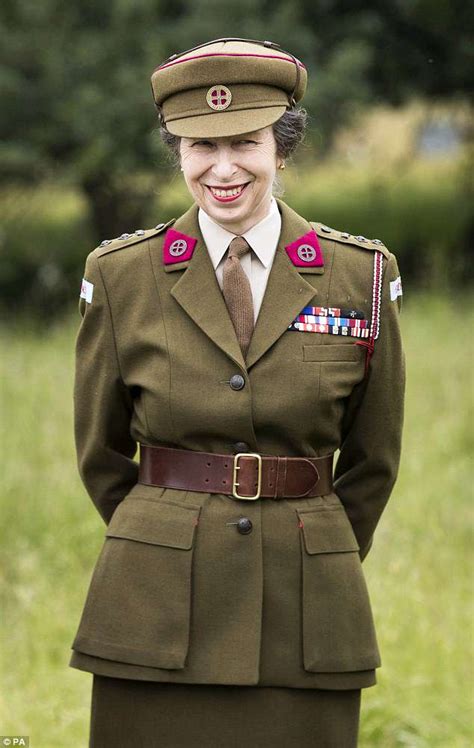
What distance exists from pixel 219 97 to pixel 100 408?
729 mm

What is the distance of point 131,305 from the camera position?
2.78m

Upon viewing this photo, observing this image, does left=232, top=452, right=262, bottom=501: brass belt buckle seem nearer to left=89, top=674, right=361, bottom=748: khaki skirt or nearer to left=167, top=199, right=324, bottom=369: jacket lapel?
left=167, top=199, right=324, bottom=369: jacket lapel

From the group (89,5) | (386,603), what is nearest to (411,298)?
(89,5)

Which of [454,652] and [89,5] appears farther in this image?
[89,5]

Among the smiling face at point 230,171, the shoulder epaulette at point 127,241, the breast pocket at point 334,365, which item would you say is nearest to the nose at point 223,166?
the smiling face at point 230,171

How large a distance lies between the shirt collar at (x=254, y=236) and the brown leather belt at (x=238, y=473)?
42 centimetres

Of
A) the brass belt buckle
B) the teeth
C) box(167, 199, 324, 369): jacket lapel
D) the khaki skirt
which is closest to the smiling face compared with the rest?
the teeth

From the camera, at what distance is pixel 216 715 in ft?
8.87

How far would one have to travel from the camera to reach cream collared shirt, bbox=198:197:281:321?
274 cm

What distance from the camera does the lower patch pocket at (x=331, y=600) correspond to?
271 centimetres

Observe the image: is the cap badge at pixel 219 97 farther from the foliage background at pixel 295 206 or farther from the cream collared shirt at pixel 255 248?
the foliage background at pixel 295 206

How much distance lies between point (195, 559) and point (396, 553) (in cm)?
301

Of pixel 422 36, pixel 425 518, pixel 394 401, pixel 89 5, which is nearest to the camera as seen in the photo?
pixel 394 401

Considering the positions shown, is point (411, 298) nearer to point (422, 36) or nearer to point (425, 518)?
point (422, 36)
